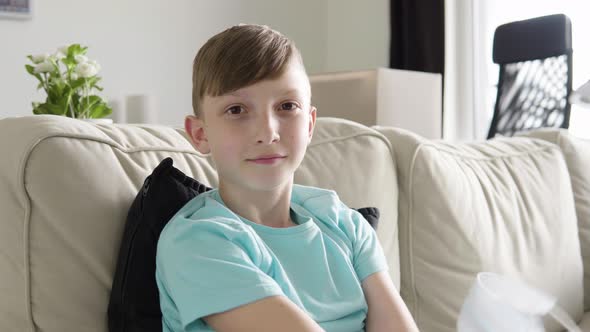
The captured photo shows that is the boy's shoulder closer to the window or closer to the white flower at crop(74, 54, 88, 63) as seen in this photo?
the white flower at crop(74, 54, 88, 63)

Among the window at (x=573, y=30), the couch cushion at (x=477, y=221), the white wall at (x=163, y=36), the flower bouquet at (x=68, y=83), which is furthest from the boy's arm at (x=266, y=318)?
the white wall at (x=163, y=36)

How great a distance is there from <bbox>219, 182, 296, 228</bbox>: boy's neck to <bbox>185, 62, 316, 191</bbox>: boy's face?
0.06 feet

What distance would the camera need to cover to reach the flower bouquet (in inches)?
101

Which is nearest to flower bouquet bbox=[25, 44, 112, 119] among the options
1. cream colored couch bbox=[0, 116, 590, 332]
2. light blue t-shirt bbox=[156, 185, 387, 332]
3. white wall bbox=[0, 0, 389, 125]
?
white wall bbox=[0, 0, 389, 125]

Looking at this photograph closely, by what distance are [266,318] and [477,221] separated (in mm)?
845

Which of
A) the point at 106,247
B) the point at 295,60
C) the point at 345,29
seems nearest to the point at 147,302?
the point at 106,247

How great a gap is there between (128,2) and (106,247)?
10.2 ft

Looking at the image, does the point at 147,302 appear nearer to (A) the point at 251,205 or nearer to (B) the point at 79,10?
(A) the point at 251,205

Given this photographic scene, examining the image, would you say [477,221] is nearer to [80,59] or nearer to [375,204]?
[375,204]

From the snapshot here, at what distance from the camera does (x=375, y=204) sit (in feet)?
4.89

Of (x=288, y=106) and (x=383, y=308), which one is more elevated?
(x=288, y=106)

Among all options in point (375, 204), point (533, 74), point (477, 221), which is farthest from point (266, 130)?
point (533, 74)

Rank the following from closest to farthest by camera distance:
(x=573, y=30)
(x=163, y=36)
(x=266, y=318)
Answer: (x=266, y=318) → (x=573, y=30) → (x=163, y=36)

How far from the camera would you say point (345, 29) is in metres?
4.77
